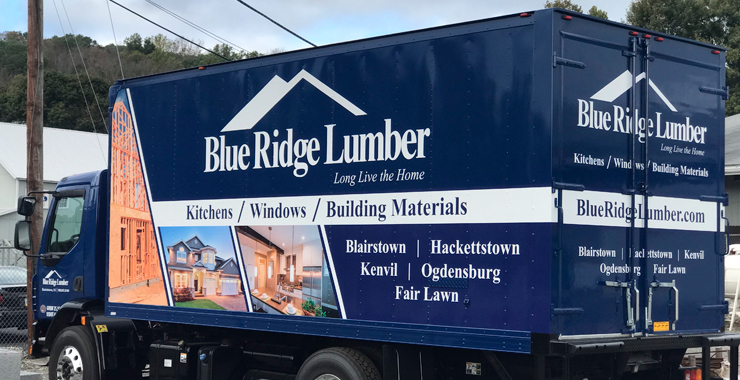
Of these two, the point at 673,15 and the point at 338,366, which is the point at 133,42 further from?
the point at 338,366

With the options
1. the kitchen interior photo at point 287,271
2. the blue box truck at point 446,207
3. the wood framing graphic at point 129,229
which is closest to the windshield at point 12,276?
the wood framing graphic at point 129,229

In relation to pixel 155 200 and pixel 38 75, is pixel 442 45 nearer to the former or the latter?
pixel 155 200

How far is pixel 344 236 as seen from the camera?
727cm

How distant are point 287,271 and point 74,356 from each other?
3486 millimetres

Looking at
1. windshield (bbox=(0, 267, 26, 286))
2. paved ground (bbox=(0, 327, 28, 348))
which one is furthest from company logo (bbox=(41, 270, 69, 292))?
windshield (bbox=(0, 267, 26, 286))

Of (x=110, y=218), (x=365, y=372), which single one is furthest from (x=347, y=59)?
(x=110, y=218)

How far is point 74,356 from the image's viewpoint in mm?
9688

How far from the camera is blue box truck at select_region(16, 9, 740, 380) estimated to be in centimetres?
628

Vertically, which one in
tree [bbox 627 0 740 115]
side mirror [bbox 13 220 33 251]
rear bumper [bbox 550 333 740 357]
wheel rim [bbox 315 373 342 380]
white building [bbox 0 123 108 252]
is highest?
tree [bbox 627 0 740 115]

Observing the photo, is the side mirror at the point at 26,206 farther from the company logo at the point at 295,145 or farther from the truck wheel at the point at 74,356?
the company logo at the point at 295,145

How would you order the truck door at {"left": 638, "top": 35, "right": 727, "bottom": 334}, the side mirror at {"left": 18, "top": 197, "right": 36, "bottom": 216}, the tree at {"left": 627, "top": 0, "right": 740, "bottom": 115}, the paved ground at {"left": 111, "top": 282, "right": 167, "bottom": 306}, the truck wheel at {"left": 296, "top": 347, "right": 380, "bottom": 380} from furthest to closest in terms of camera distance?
the tree at {"left": 627, "top": 0, "right": 740, "bottom": 115}
the side mirror at {"left": 18, "top": 197, "right": 36, "bottom": 216}
the paved ground at {"left": 111, "top": 282, "right": 167, "bottom": 306}
the truck wheel at {"left": 296, "top": 347, "right": 380, "bottom": 380}
the truck door at {"left": 638, "top": 35, "right": 727, "bottom": 334}

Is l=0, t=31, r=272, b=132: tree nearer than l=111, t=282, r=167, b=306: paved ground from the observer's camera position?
No

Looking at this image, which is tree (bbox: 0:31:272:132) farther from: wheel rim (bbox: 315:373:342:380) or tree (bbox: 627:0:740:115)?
wheel rim (bbox: 315:373:342:380)

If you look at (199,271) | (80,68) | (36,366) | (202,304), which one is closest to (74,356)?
(202,304)
